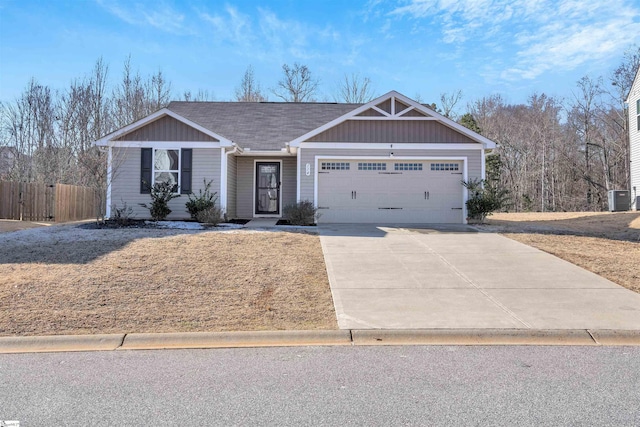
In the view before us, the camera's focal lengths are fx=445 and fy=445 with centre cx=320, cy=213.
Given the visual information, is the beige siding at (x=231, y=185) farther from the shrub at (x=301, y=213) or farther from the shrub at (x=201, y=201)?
the shrub at (x=301, y=213)

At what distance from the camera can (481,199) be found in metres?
14.3

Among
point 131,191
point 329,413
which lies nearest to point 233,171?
point 131,191

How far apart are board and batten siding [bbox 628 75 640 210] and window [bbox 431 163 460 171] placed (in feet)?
37.5

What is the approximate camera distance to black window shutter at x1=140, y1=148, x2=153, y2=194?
14.7 metres

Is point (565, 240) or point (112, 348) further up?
point (565, 240)

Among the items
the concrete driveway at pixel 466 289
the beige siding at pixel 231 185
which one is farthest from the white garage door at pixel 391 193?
the concrete driveway at pixel 466 289

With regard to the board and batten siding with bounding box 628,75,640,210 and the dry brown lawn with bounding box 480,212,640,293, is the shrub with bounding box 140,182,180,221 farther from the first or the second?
the board and batten siding with bounding box 628,75,640,210

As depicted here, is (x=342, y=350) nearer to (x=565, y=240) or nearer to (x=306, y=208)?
(x=565, y=240)

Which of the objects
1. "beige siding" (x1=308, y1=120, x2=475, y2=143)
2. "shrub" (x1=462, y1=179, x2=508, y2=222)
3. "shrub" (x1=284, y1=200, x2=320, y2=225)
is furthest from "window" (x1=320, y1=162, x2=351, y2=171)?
"shrub" (x1=462, y1=179, x2=508, y2=222)

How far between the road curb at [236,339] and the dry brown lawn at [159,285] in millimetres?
176

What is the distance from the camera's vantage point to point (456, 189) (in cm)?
1491

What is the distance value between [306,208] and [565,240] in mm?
7155

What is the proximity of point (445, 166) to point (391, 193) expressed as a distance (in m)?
2.03

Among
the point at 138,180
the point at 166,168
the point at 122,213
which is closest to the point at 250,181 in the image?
the point at 166,168
